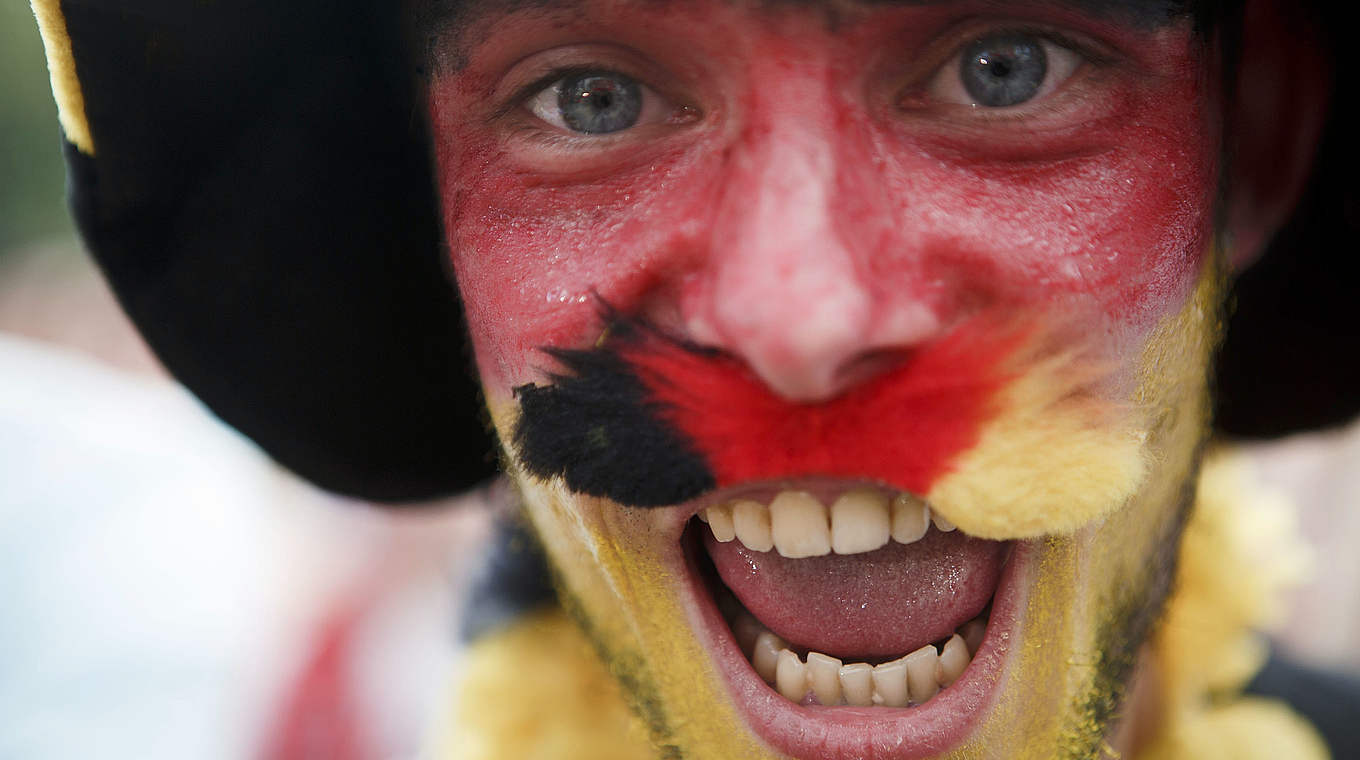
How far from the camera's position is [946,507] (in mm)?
1332

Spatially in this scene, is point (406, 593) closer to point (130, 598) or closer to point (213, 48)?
point (130, 598)

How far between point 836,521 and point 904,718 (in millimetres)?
280

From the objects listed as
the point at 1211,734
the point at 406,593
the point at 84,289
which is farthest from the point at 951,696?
the point at 84,289

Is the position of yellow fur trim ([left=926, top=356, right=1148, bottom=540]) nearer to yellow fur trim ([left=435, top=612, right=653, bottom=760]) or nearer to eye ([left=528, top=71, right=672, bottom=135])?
eye ([left=528, top=71, right=672, bottom=135])

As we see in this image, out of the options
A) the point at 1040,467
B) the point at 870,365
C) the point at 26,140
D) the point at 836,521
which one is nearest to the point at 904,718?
the point at 836,521

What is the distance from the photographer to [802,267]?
4.11 feet

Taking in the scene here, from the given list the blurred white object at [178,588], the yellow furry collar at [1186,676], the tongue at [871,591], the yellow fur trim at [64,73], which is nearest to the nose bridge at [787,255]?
the tongue at [871,591]

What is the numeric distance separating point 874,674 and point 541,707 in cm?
93

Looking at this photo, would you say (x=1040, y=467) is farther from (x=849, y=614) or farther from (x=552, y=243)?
(x=552, y=243)

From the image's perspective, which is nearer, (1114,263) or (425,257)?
(1114,263)

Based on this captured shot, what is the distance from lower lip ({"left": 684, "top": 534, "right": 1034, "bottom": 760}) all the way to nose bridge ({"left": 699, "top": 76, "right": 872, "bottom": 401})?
1.55ft

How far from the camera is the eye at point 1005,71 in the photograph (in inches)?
55.2

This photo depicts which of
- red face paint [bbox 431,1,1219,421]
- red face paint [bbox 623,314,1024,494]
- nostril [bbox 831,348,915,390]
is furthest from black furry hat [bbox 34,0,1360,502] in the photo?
nostril [bbox 831,348,915,390]

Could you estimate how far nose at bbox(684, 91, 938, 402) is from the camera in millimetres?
1233
